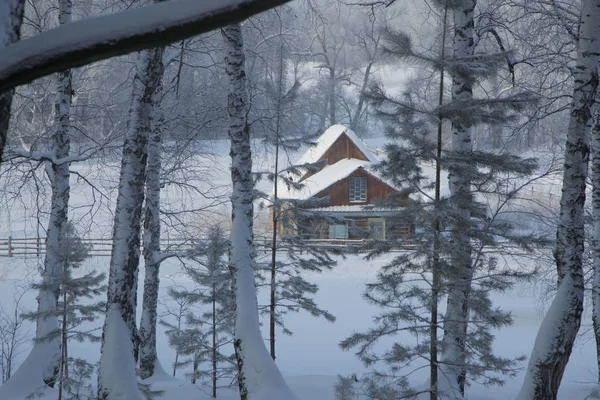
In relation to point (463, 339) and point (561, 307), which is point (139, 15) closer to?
point (561, 307)

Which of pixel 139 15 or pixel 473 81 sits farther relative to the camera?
pixel 473 81

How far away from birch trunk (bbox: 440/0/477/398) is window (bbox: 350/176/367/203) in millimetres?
21611

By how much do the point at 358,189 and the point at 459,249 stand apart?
2338 centimetres

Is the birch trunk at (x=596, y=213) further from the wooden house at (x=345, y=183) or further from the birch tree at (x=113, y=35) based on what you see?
the wooden house at (x=345, y=183)

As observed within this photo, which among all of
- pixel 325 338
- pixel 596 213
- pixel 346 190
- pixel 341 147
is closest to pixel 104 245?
pixel 346 190

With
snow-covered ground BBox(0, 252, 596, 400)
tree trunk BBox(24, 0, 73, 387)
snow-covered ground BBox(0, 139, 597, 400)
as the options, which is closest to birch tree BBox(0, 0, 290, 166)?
snow-covered ground BBox(0, 139, 597, 400)

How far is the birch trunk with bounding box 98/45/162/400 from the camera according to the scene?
19.6 feet

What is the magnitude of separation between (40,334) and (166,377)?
3420 millimetres

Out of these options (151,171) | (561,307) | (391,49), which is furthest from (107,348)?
(151,171)

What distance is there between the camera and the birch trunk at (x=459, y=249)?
7668 millimetres

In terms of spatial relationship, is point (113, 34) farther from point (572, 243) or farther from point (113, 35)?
point (572, 243)

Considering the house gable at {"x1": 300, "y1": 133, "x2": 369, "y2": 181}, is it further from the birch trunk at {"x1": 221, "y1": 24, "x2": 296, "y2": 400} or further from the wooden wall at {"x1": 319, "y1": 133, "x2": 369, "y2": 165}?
the birch trunk at {"x1": 221, "y1": 24, "x2": 296, "y2": 400}

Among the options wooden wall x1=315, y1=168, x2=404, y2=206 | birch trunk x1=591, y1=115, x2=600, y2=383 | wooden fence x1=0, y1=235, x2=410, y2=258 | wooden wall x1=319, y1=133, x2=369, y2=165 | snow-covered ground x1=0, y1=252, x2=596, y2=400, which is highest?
wooden wall x1=319, y1=133, x2=369, y2=165

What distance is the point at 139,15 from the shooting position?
105 centimetres
